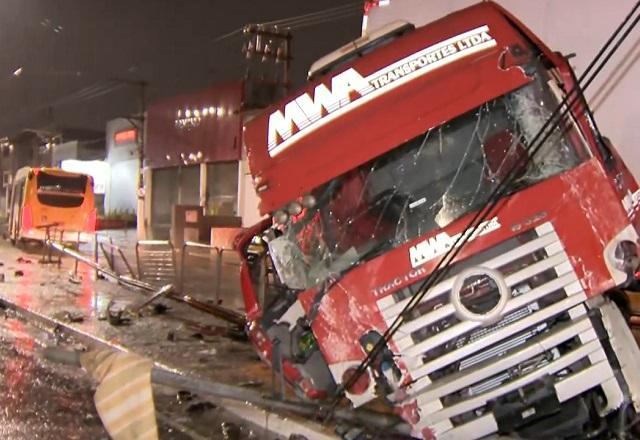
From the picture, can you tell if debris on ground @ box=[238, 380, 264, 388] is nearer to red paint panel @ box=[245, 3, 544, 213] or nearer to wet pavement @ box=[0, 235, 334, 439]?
wet pavement @ box=[0, 235, 334, 439]

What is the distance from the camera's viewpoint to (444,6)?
7.32 meters

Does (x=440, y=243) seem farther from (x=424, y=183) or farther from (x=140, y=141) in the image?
(x=140, y=141)

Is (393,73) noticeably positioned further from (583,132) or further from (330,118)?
(583,132)

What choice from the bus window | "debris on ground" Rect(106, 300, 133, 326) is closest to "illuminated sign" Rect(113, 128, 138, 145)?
the bus window

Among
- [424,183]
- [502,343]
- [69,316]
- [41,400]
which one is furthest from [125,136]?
[502,343]

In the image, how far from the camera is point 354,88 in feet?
13.6

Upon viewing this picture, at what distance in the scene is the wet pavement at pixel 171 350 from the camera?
519 cm

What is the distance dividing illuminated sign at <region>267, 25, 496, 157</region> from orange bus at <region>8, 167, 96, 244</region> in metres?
16.3

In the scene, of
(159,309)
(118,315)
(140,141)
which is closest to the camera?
(118,315)

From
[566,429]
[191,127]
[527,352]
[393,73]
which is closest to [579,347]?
[527,352]

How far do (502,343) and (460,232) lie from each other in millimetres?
703

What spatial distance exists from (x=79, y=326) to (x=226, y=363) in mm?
2634

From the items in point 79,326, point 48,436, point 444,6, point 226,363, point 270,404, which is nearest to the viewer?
point 270,404

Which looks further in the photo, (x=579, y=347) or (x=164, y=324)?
(x=164, y=324)
